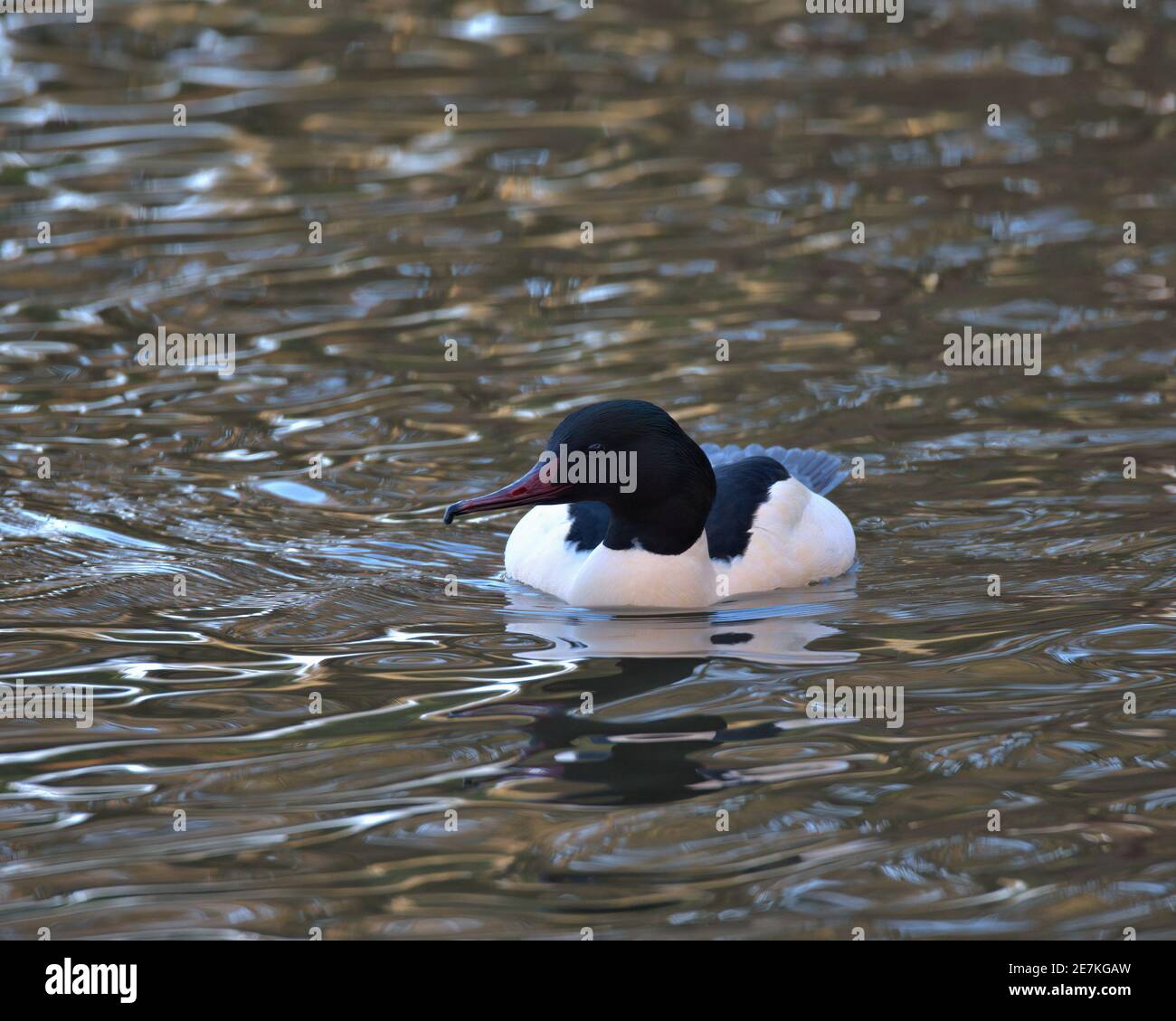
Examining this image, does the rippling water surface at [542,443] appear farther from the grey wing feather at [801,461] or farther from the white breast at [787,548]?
the grey wing feather at [801,461]

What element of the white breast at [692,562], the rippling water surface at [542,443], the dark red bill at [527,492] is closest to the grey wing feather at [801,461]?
the rippling water surface at [542,443]

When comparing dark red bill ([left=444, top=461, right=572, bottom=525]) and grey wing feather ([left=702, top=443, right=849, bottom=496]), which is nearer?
dark red bill ([left=444, top=461, right=572, bottom=525])

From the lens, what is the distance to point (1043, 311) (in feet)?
40.3

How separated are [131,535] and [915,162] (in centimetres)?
894

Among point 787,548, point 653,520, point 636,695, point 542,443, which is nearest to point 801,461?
point 787,548

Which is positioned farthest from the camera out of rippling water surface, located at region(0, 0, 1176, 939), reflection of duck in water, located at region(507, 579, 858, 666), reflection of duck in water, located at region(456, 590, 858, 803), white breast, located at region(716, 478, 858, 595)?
white breast, located at region(716, 478, 858, 595)

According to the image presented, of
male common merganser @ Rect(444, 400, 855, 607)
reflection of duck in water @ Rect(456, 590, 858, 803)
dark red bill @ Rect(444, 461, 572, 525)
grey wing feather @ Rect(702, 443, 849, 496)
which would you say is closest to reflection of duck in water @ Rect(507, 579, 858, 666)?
reflection of duck in water @ Rect(456, 590, 858, 803)

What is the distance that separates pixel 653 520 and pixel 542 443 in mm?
2398

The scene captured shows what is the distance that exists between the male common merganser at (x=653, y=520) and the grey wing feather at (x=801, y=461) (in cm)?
33

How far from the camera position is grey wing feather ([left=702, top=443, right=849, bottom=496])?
9477 millimetres

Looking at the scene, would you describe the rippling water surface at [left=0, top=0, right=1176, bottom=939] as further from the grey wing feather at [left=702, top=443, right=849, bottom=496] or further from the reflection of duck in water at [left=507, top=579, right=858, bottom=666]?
the grey wing feather at [left=702, top=443, right=849, bottom=496]

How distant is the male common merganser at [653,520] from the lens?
310 inches

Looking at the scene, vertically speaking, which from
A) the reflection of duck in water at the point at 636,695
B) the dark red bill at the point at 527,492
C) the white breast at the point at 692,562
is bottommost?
the reflection of duck in water at the point at 636,695

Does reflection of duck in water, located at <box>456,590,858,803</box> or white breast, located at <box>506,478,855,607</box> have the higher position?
white breast, located at <box>506,478,855,607</box>
